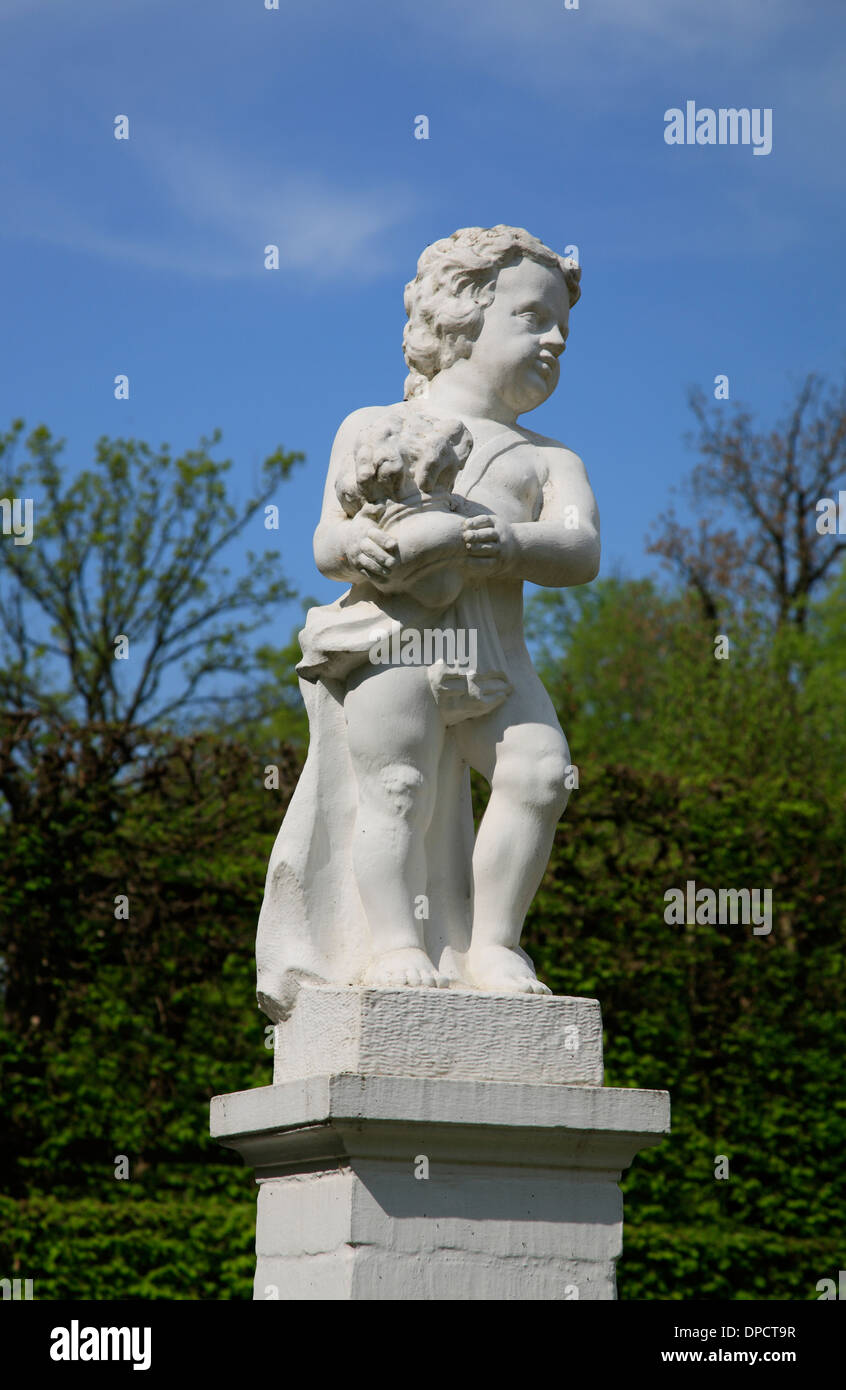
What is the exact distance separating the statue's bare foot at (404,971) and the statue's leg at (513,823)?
9.2 inches

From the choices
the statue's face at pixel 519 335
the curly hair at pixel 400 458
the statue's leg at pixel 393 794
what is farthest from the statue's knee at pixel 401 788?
the statue's face at pixel 519 335

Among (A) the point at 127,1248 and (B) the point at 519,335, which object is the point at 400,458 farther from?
(A) the point at 127,1248

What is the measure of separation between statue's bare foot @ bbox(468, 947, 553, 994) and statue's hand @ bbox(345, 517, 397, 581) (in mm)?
1068

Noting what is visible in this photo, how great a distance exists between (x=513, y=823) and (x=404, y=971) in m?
0.55

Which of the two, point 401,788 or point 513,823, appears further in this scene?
point 513,823

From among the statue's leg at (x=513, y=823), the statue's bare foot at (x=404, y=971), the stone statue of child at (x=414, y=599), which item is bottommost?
the statue's bare foot at (x=404, y=971)

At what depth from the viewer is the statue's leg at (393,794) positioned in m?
4.25

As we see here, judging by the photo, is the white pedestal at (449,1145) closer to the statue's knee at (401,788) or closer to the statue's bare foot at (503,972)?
the statue's bare foot at (503,972)

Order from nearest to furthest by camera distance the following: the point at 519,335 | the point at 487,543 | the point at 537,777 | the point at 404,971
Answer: the point at 404,971
the point at 487,543
the point at 537,777
the point at 519,335

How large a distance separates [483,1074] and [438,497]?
1511 millimetres

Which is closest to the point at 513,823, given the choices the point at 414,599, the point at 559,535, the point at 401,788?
the point at 401,788

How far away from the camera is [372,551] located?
416 cm
